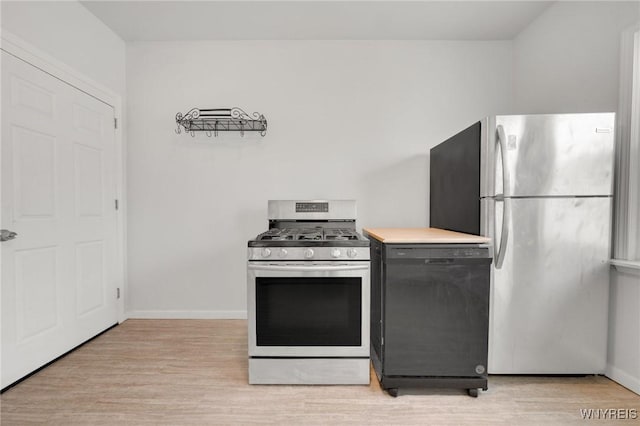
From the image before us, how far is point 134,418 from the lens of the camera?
1.67 meters

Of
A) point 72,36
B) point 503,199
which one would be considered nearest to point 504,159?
point 503,199

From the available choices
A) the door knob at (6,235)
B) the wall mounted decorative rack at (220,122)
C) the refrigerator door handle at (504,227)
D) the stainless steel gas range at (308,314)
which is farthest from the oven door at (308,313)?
the wall mounted decorative rack at (220,122)

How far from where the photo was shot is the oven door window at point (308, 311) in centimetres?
194

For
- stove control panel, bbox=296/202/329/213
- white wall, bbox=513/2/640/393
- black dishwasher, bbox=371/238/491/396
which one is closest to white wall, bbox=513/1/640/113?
white wall, bbox=513/2/640/393

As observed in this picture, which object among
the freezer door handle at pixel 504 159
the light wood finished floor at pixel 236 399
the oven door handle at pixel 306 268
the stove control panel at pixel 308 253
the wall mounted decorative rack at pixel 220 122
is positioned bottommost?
the light wood finished floor at pixel 236 399

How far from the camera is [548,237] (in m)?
1.97

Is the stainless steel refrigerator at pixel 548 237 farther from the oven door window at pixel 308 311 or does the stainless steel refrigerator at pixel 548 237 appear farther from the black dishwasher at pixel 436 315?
the oven door window at pixel 308 311

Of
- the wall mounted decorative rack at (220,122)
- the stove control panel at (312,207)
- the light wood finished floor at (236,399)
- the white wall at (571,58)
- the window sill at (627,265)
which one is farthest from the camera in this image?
the wall mounted decorative rack at (220,122)

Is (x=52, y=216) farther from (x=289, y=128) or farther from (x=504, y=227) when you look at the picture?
(x=504, y=227)

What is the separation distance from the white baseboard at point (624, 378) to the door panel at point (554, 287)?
10 cm

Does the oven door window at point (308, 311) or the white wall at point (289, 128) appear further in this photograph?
Answer: the white wall at point (289, 128)

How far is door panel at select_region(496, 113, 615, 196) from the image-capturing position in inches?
75.9

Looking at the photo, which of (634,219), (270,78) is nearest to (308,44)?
(270,78)

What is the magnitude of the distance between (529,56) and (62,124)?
384 cm
